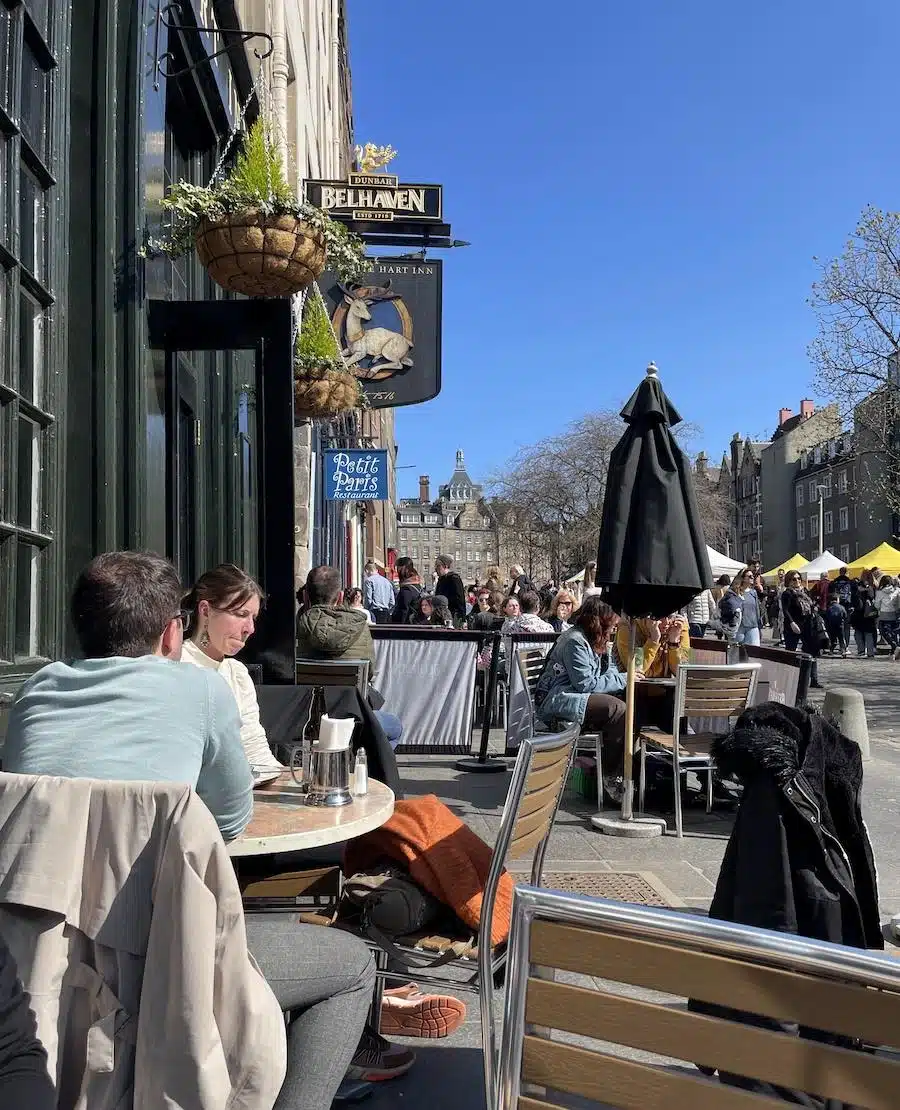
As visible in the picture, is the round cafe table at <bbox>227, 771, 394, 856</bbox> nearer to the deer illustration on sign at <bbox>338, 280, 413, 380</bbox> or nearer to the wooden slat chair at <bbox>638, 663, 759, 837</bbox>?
the wooden slat chair at <bbox>638, 663, 759, 837</bbox>

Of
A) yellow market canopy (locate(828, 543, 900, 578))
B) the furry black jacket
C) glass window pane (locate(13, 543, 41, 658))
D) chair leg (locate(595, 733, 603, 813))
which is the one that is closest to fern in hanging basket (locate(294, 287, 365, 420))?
chair leg (locate(595, 733, 603, 813))

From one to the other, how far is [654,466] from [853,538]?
2529 inches

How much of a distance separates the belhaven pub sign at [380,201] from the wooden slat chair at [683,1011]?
10.2m

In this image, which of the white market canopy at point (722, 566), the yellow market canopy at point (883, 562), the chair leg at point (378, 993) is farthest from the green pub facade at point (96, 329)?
the yellow market canopy at point (883, 562)

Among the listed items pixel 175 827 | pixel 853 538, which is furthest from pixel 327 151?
pixel 853 538

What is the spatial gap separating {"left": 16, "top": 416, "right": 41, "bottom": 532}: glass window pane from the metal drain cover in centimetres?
288

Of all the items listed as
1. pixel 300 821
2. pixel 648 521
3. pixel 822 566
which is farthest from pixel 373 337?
pixel 822 566

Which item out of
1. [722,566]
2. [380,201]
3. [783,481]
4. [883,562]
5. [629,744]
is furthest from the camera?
[783,481]

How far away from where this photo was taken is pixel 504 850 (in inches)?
99.7

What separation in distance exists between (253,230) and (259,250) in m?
0.10

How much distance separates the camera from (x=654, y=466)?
6070 mm

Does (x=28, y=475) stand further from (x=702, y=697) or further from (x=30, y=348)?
(x=702, y=697)

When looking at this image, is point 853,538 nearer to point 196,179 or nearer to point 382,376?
point 382,376

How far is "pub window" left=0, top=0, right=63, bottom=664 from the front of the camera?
12.0ft
